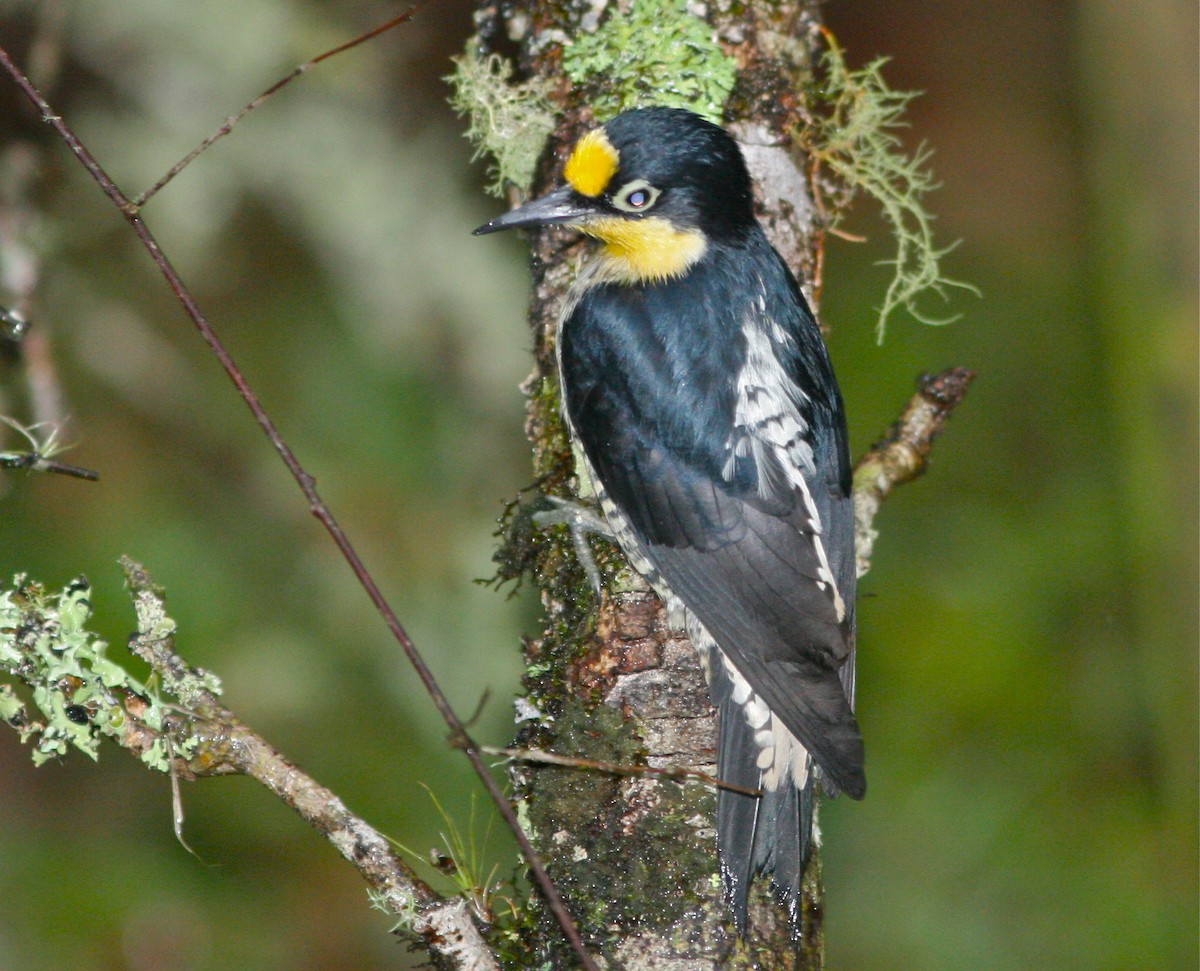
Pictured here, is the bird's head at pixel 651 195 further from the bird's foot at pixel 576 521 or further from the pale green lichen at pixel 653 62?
the bird's foot at pixel 576 521

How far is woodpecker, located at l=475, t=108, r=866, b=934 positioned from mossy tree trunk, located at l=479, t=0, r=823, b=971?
0.11 meters

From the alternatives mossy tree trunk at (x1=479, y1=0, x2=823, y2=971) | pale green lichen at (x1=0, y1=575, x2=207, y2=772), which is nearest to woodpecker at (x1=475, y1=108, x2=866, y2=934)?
mossy tree trunk at (x1=479, y1=0, x2=823, y2=971)

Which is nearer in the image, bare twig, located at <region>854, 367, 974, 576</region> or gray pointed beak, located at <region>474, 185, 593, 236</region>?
gray pointed beak, located at <region>474, 185, 593, 236</region>

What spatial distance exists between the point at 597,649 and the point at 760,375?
84 cm

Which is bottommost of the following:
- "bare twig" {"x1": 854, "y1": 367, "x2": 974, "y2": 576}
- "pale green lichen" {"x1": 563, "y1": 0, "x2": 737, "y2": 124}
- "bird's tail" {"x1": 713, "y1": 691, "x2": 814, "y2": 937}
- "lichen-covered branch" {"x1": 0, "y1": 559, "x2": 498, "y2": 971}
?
"bird's tail" {"x1": 713, "y1": 691, "x2": 814, "y2": 937}

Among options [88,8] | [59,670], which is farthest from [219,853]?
[88,8]

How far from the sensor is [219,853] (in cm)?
496

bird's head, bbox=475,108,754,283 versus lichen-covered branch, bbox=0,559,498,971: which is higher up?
bird's head, bbox=475,108,754,283

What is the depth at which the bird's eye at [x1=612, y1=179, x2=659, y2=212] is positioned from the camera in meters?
3.24

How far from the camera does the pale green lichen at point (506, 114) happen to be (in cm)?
340

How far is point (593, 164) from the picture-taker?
317 cm

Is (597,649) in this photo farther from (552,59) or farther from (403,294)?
(403,294)

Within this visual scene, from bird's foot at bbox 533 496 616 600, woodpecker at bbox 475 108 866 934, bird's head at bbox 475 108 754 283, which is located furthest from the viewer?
bird's head at bbox 475 108 754 283

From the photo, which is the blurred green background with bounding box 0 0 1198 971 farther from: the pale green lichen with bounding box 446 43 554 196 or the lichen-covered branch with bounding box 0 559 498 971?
the lichen-covered branch with bounding box 0 559 498 971
